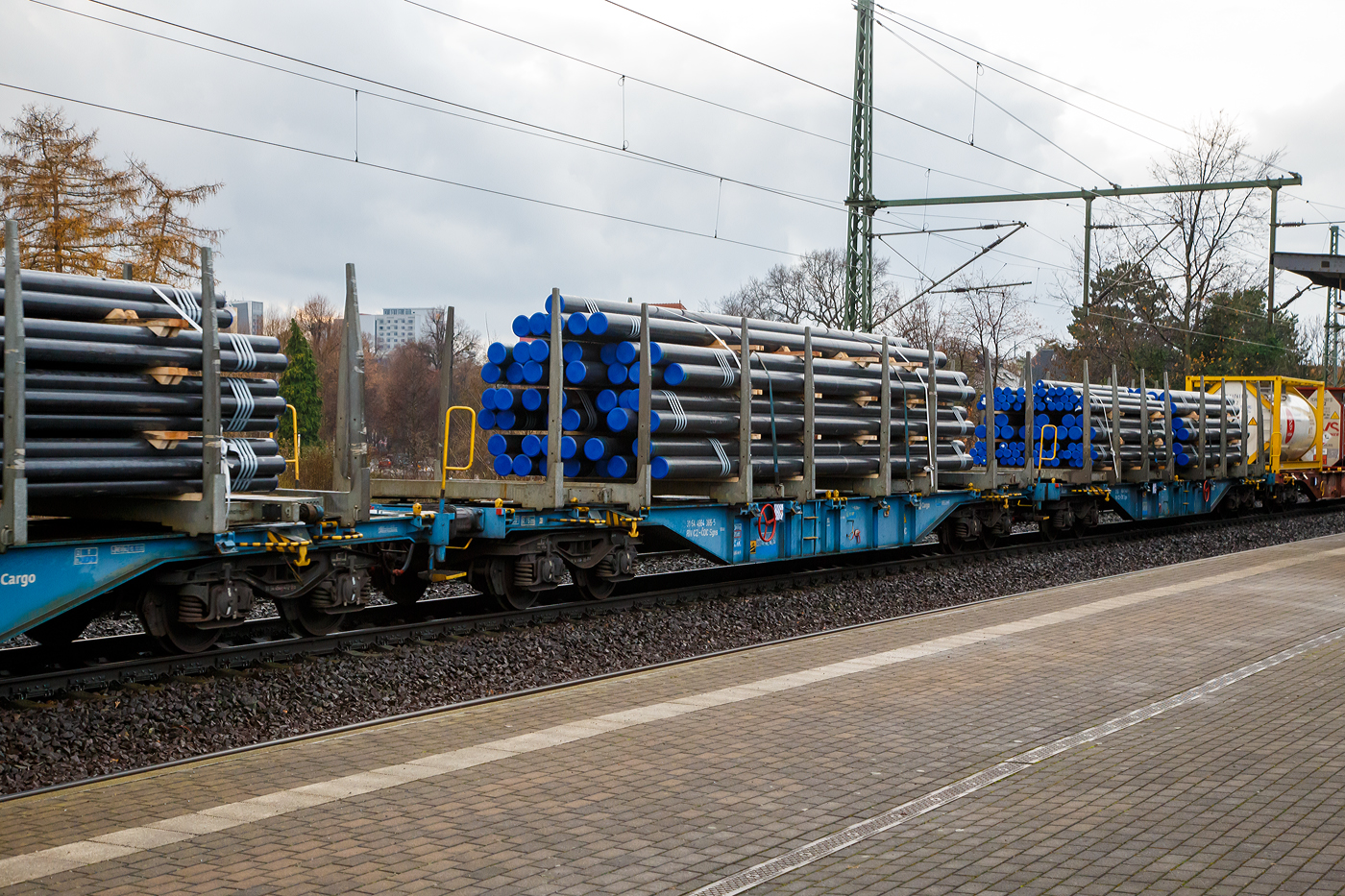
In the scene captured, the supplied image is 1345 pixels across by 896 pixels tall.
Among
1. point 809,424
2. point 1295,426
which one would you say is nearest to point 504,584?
point 809,424

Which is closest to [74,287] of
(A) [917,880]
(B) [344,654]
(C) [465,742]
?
(B) [344,654]

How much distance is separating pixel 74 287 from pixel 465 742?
4245mm

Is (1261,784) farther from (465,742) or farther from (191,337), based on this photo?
(191,337)

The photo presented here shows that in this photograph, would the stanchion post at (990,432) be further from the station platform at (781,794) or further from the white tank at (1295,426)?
the white tank at (1295,426)

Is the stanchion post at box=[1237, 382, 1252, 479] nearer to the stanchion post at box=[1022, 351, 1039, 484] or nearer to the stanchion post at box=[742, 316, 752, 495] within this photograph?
the stanchion post at box=[1022, 351, 1039, 484]

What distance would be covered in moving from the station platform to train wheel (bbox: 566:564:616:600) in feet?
10.2

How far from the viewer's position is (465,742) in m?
7.16

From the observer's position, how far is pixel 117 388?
27.3ft

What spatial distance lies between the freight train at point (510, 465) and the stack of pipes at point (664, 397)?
30 mm

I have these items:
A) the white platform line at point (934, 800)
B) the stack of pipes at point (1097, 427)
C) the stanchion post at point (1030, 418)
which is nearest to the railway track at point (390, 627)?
the stanchion post at point (1030, 418)

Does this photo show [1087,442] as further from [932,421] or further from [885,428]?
[885,428]

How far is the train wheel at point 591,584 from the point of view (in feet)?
40.4

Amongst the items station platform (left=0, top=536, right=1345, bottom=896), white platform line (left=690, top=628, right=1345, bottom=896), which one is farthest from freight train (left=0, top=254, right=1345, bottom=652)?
white platform line (left=690, top=628, right=1345, bottom=896)

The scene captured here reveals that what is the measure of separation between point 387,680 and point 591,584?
145 inches
